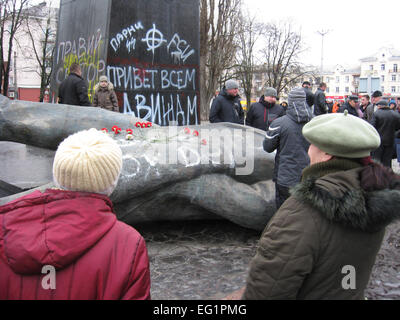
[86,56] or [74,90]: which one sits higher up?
[86,56]

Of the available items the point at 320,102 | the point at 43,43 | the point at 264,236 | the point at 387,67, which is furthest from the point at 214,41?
the point at 387,67

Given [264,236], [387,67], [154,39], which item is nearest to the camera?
[264,236]

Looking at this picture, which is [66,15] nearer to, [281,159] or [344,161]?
[281,159]

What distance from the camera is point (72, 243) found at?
4.46ft

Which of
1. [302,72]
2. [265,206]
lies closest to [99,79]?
[265,206]

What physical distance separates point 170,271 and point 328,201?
8.87ft

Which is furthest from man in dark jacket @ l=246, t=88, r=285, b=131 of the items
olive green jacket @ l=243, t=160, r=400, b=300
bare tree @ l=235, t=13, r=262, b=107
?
bare tree @ l=235, t=13, r=262, b=107

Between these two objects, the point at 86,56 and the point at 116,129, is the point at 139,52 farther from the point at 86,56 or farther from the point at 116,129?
the point at 116,129

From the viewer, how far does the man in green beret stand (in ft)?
5.11

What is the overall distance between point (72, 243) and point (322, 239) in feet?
2.97

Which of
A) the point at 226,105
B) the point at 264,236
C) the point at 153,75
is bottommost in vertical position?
the point at 264,236

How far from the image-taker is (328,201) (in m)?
1.55

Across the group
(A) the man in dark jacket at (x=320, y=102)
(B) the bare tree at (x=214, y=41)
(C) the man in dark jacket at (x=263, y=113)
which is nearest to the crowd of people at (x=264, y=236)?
(C) the man in dark jacket at (x=263, y=113)

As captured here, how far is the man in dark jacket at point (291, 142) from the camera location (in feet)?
13.4
